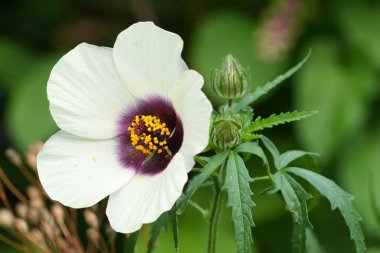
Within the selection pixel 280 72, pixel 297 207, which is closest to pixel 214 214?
pixel 297 207

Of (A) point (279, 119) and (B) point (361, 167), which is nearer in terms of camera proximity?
(A) point (279, 119)

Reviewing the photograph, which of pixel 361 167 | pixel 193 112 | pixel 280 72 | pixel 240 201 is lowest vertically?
pixel 361 167

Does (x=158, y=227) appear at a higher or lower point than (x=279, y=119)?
lower


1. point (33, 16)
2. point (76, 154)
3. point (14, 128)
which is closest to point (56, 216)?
point (76, 154)

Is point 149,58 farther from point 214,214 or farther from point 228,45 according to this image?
point 228,45

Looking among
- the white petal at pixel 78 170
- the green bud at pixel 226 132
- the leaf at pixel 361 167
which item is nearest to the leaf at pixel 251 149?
the green bud at pixel 226 132

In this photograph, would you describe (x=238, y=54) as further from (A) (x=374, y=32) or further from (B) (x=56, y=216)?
(B) (x=56, y=216)

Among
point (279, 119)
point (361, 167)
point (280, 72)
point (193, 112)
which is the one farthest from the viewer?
point (280, 72)

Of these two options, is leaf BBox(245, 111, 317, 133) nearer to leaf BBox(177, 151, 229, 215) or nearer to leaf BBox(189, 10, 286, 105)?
leaf BBox(177, 151, 229, 215)
